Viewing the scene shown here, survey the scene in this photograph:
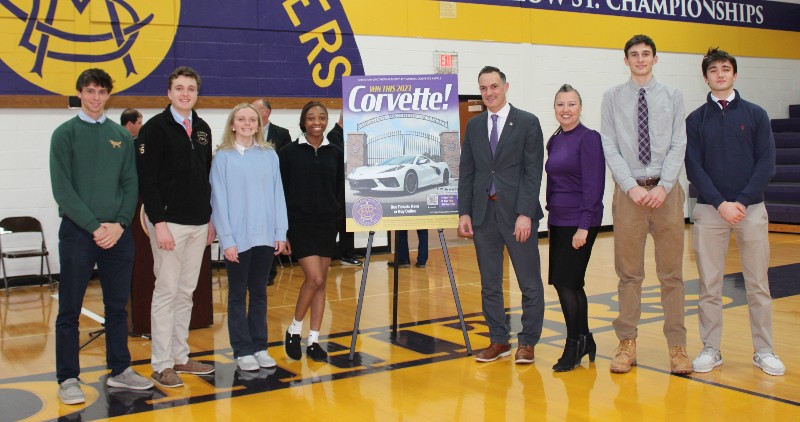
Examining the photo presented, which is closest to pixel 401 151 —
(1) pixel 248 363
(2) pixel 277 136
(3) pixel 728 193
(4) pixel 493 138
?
(4) pixel 493 138

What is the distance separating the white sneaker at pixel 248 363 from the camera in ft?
15.2

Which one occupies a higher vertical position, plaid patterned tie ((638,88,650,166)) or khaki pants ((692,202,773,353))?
plaid patterned tie ((638,88,650,166))

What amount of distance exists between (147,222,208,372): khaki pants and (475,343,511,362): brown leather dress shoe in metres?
1.62

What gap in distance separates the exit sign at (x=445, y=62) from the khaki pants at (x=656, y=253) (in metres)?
6.38

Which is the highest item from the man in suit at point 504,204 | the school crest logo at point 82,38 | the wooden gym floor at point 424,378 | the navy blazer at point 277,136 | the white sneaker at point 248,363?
the school crest logo at point 82,38

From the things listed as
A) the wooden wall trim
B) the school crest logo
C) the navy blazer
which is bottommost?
the navy blazer

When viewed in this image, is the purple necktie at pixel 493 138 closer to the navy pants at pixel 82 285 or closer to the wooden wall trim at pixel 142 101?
the navy pants at pixel 82 285

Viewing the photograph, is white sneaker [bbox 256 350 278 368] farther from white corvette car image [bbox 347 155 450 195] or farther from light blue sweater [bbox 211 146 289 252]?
white corvette car image [bbox 347 155 450 195]

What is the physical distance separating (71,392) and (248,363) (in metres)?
0.94

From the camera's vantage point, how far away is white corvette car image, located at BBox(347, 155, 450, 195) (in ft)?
16.5

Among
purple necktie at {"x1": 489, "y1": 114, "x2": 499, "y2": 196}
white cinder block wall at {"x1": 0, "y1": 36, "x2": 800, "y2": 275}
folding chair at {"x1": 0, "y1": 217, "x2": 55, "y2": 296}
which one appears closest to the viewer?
purple necktie at {"x1": 489, "y1": 114, "x2": 499, "y2": 196}

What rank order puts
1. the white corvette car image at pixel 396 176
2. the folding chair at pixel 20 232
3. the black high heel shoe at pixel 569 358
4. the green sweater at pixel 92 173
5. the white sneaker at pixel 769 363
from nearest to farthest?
1. the green sweater at pixel 92 173
2. the white sneaker at pixel 769 363
3. the black high heel shoe at pixel 569 358
4. the white corvette car image at pixel 396 176
5. the folding chair at pixel 20 232

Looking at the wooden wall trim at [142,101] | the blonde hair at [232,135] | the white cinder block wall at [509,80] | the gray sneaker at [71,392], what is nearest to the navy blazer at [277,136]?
the wooden wall trim at [142,101]

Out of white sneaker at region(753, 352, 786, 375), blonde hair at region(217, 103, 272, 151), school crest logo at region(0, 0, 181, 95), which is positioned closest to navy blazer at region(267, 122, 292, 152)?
school crest logo at region(0, 0, 181, 95)
